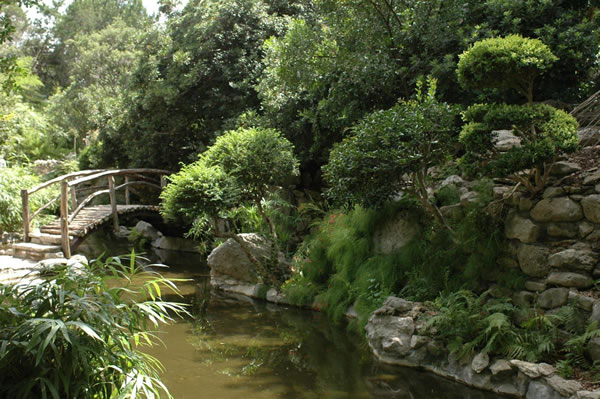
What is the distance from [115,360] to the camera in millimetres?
3346

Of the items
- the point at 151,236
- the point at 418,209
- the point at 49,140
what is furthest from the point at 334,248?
the point at 49,140

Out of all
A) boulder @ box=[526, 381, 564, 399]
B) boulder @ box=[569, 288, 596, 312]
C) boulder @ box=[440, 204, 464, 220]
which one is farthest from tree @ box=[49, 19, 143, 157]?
boulder @ box=[526, 381, 564, 399]

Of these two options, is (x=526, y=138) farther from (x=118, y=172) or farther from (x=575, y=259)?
(x=118, y=172)

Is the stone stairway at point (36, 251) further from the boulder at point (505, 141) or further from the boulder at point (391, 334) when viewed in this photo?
the boulder at point (505, 141)

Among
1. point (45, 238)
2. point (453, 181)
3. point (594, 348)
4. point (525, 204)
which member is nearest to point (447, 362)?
point (594, 348)

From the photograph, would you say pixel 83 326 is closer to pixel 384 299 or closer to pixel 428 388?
pixel 428 388

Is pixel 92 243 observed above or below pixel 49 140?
below

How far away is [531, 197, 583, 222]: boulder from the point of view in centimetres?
520

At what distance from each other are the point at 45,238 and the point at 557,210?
8.60m

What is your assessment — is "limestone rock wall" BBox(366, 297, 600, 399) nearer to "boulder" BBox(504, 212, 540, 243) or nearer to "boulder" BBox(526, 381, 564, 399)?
"boulder" BBox(526, 381, 564, 399)

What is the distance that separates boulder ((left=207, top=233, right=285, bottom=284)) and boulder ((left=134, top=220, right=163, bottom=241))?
5818 millimetres

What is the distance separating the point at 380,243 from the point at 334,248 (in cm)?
71

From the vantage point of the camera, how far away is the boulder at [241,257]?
879 centimetres

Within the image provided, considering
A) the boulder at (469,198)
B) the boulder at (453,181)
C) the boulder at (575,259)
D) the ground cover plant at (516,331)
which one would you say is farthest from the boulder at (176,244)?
the boulder at (575,259)
